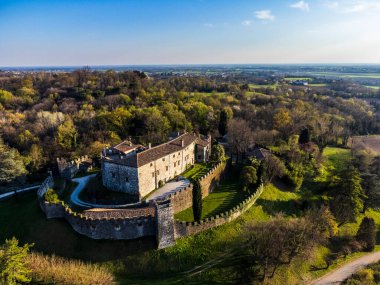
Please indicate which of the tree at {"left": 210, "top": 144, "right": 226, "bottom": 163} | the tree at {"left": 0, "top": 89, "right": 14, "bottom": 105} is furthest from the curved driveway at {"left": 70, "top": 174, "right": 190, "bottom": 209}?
the tree at {"left": 0, "top": 89, "right": 14, "bottom": 105}

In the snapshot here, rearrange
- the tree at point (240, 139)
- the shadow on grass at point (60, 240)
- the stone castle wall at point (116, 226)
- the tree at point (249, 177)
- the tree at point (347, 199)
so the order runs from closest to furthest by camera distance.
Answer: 1. the shadow on grass at point (60, 240)
2. the stone castle wall at point (116, 226)
3. the tree at point (347, 199)
4. the tree at point (249, 177)
5. the tree at point (240, 139)

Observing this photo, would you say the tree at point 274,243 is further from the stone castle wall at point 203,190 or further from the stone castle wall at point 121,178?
the stone castle wall at point 121,178

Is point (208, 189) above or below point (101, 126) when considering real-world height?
below

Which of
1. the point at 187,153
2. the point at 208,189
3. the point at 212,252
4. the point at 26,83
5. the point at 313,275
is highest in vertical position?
the point at 26,83

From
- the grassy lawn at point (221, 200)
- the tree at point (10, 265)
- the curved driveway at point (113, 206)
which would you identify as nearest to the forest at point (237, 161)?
the grassy lawn at point (221, 200)

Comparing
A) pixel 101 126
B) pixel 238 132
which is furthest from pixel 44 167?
pixel 238 132

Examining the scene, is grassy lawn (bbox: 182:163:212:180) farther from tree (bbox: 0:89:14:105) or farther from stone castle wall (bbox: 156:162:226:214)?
tree (bbox: 0:89:14:105)

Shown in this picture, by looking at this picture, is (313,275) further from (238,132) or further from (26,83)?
(26,83)

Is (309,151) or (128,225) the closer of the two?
(128,225)
